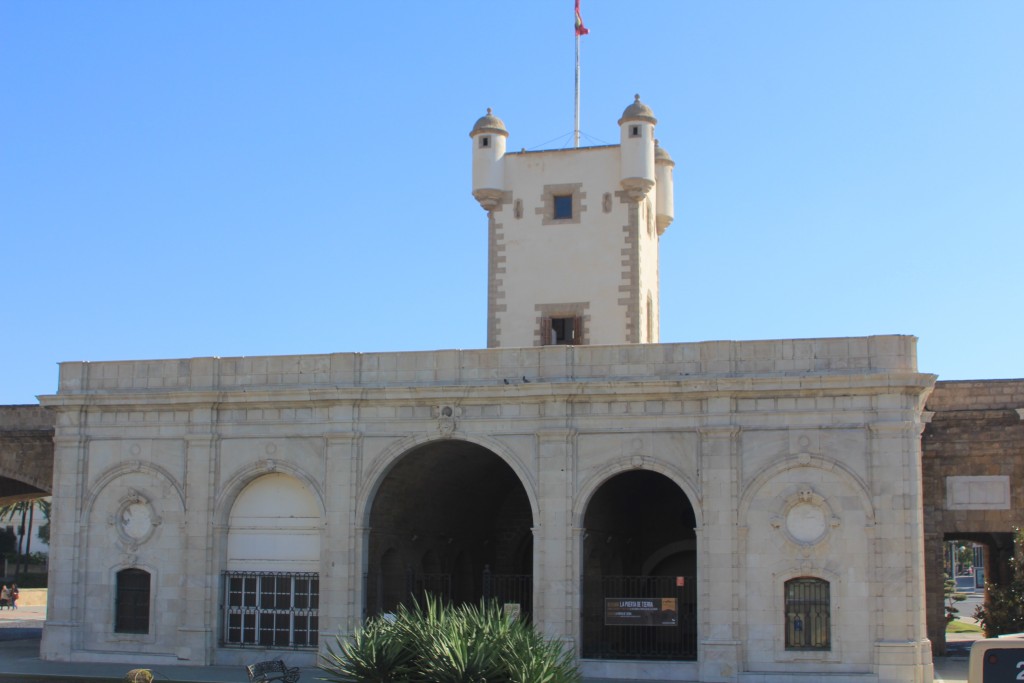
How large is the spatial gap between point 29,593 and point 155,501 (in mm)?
34588

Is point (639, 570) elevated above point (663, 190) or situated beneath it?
situated beneath

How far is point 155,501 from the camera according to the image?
29844 mm

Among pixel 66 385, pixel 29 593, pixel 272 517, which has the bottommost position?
pixel 29 593

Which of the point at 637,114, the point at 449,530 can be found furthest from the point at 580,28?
the point at 449,530

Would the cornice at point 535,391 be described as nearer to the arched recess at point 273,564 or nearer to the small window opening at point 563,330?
the arched recess at point 273,564

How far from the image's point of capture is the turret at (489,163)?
3462cm

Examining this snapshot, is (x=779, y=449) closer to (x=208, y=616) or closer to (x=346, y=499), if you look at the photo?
(x=346, y=499)

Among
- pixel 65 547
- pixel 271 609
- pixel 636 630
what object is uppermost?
pixel 65 547

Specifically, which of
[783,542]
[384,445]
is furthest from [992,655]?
[384,445]

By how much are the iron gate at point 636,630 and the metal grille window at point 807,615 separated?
8.45 ft

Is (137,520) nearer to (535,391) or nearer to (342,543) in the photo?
(342,543)

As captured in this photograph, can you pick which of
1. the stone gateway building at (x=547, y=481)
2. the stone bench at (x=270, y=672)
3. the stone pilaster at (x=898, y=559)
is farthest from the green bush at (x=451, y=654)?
the stone pilaster at (x=898, y=559)

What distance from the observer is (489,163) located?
1367 inches

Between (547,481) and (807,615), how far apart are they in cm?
609
